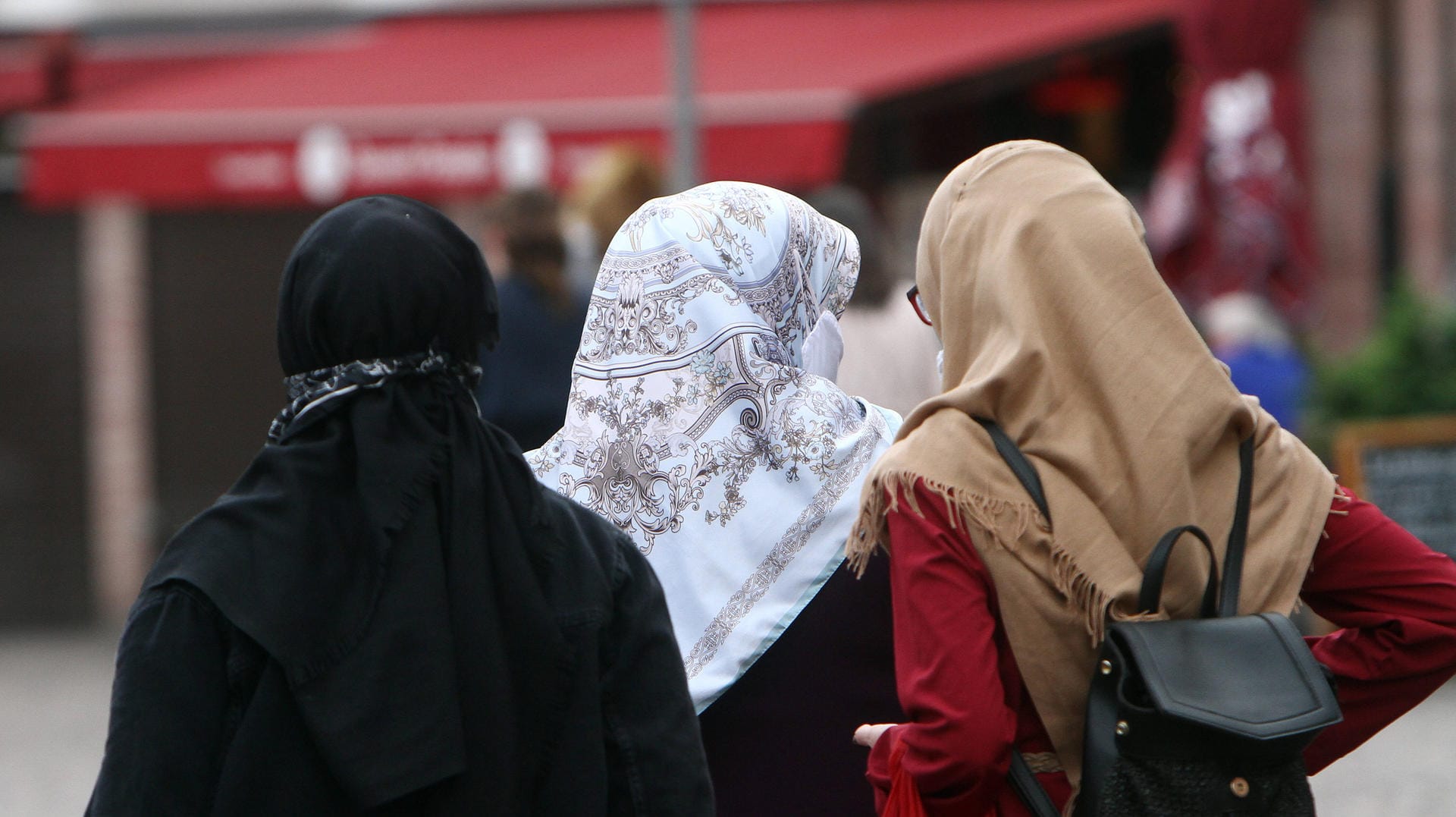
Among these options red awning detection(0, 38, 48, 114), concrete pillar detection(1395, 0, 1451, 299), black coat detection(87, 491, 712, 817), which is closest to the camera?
black coat detection(87, 491, 712, 817)

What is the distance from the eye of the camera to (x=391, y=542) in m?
1.99

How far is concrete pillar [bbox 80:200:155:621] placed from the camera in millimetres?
11609

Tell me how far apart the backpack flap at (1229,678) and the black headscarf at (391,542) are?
0.71 m

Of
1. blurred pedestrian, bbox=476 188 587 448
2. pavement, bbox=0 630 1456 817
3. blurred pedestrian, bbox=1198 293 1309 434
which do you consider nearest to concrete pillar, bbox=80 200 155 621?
pavement, bbox=0 630 1456 817

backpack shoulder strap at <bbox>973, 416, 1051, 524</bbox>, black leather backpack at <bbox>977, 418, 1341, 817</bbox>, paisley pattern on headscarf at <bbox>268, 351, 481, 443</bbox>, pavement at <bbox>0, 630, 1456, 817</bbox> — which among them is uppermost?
paisley pattern on headscarf at <bbox>268, 351, 481, 443</bbox>

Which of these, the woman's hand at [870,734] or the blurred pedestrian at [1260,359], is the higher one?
the woman's hand at [870,734]

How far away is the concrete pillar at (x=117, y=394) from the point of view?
1161cm

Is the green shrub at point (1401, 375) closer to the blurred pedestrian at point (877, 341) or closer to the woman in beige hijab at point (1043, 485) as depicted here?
the blurred pedestrian at point (877, 341)

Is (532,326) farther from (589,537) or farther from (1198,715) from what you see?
(1198,715)

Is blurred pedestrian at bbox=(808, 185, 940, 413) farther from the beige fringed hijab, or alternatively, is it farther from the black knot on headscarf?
the black knot on headscarf

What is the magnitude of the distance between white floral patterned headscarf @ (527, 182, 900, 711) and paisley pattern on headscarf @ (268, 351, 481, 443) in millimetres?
651

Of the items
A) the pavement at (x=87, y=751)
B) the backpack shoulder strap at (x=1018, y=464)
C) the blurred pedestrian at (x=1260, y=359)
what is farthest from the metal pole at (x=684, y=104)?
the backpack shoulder strap at (x=1018, y=464)

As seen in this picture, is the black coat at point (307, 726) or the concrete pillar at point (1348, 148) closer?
the black coat at point (307, 726)

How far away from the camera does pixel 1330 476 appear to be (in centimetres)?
254
